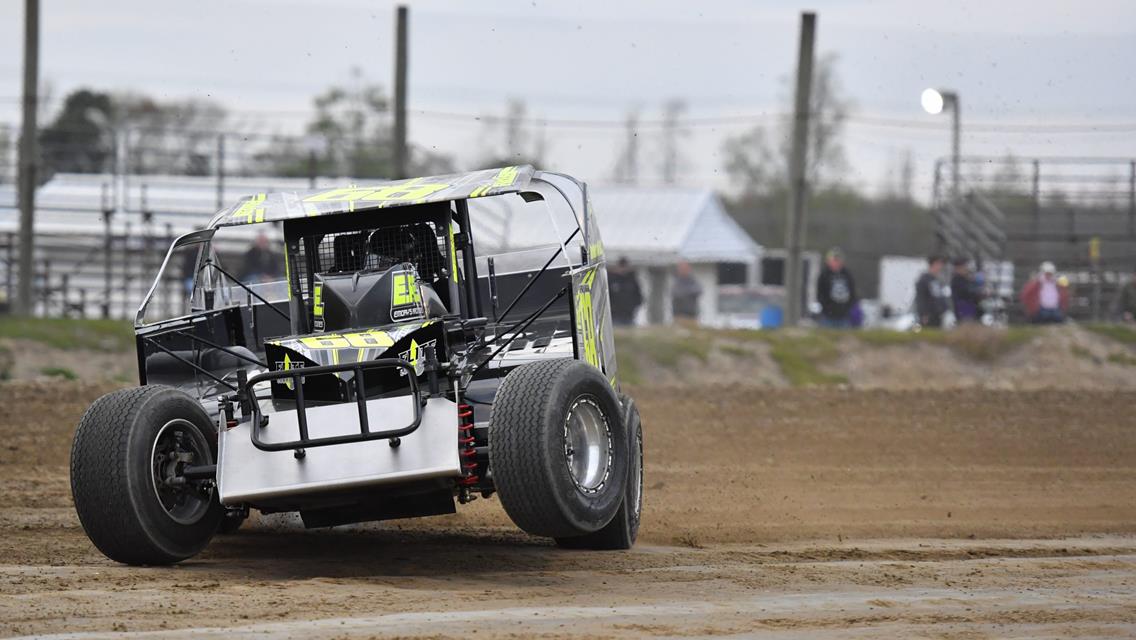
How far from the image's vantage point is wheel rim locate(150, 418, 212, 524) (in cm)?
709

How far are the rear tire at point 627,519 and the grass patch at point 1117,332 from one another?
11.9 m

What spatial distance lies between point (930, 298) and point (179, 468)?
46.8ft

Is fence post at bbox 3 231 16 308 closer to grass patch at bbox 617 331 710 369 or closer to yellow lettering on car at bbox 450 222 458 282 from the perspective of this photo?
grass patch at bbox 617 331 710 369

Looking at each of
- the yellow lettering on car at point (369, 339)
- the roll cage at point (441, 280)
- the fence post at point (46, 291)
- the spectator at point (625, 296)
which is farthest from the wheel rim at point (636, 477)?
the fence post at point (46, 291)

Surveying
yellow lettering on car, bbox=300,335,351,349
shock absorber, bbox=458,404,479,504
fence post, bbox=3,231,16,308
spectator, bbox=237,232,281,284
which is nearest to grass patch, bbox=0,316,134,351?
fence post, bbox=3,231,16,308

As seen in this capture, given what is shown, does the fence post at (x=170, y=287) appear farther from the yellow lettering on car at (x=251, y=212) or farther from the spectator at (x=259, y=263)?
the yellow lettering on car at (x=251, y=212)

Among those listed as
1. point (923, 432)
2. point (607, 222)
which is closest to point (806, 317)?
point (607, 222)

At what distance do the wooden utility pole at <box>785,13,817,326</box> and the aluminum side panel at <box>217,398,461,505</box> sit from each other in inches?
481

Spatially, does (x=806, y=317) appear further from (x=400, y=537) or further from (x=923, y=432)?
(x=400, y=537)

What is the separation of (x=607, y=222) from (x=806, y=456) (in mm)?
15765

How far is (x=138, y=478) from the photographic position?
6.80 m

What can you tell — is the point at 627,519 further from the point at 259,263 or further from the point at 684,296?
the point at 684,296

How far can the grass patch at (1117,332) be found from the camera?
60.7 ft

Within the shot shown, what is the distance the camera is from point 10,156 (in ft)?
71.4
